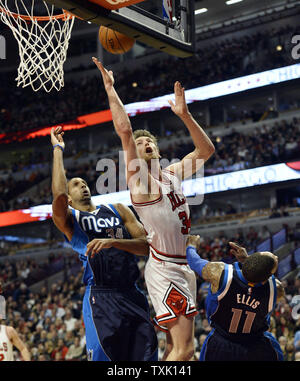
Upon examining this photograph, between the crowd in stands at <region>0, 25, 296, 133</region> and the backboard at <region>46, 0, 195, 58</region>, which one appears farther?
the crowd in stands at <region>0, 25, 296, 133</region>

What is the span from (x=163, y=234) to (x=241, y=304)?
0.74 metres

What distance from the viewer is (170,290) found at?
364 centimetres

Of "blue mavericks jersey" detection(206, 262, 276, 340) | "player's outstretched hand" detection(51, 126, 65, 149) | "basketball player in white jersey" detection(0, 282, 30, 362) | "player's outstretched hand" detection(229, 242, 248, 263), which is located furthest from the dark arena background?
"player's outstretched hand" detection(51, 126, 65, 149)

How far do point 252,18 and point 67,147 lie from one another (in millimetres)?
10605

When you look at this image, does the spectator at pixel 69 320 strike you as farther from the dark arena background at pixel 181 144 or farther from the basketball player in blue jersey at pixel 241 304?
the basketball player in blue jersey at pixel 241 304

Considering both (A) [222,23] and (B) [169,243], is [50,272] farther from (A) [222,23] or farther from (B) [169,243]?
(B) [169,243]

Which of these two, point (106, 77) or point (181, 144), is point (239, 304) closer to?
point (106, 77)

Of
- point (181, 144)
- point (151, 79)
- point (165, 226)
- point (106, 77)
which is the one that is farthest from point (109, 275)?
point (151, 79)

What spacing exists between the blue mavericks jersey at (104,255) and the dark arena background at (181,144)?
685cm

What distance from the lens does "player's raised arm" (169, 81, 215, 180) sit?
412 cm

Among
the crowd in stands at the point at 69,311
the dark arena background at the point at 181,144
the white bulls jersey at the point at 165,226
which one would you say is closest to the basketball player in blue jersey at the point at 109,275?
the white bulls jersey at the point at 165,226

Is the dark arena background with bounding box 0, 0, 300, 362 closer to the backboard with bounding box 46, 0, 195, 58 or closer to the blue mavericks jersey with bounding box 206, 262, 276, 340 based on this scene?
the blue mavericks jersey with bounding box 206, 262, 276, 340

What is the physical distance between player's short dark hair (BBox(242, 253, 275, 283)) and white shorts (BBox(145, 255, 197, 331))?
0.39m
